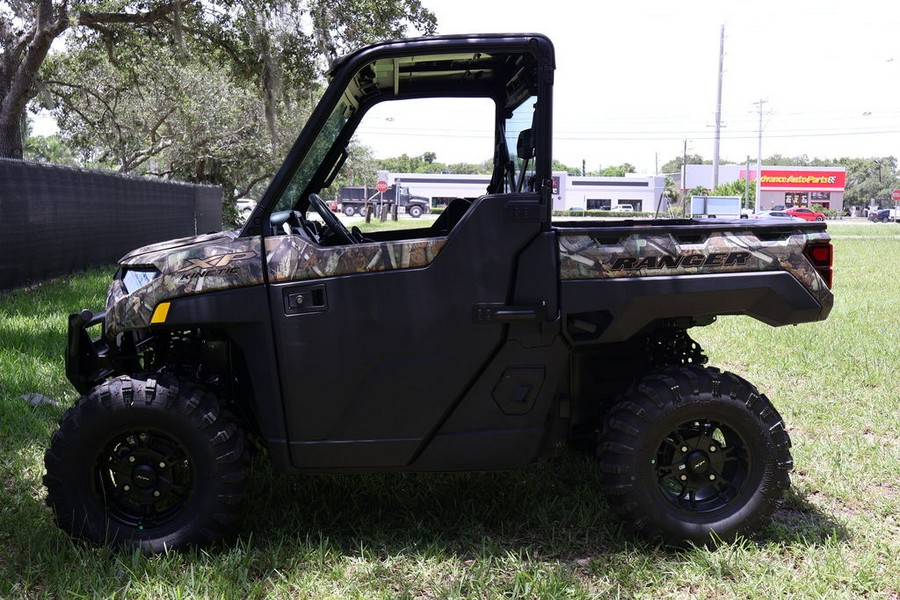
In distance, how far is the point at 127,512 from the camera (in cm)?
345

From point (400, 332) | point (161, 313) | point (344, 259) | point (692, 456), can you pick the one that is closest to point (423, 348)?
point (400, 332)

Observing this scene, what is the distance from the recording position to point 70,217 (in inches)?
504

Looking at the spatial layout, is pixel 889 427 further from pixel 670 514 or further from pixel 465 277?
pixel 465 277

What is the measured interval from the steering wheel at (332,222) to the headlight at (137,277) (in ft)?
2.32

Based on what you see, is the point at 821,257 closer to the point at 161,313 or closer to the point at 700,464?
the point at 700,464

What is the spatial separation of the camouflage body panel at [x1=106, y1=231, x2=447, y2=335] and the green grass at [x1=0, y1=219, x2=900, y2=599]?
3.38ft

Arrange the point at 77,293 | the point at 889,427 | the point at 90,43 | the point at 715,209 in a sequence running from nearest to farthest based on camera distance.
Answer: the point at 889,427 < the point at 77,293 < the point at 90,43 < the point at 715,209

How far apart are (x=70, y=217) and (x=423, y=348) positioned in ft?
36.8

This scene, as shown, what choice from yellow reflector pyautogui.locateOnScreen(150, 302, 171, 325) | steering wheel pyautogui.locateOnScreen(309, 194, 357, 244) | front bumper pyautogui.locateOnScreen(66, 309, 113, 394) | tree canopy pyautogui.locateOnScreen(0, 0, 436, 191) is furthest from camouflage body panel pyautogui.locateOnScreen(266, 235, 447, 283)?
tree canopy pyautogui.locateOnScreen(0, 0, 436, 191)

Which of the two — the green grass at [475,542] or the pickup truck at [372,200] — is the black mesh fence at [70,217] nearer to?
the pickup truck at [372,200]

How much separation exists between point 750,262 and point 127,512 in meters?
2.81

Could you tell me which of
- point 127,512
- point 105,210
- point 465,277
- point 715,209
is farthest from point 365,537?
point 715,209

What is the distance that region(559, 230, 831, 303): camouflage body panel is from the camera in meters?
3.34

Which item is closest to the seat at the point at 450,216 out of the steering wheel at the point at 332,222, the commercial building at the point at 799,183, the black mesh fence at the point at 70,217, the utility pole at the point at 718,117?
the steering wheel at the point at 332,222
